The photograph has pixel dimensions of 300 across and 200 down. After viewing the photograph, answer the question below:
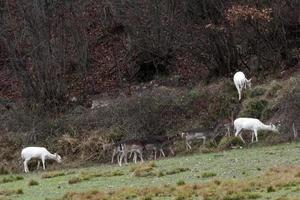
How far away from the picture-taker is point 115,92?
4297 centimetres

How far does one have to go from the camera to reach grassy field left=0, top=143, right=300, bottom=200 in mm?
16906

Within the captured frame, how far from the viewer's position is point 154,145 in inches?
1245

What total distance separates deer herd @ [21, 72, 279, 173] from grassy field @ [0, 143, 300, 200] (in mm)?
1709

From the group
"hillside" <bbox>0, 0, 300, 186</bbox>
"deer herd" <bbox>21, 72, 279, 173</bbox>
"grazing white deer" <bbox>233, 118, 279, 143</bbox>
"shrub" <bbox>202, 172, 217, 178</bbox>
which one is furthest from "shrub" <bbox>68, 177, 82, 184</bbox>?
"grazing white deer" <bbox>233, 118, 279, 143</bbox>

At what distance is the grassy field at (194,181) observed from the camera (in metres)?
16.9

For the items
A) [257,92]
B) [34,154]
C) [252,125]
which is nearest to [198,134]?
[252,125]

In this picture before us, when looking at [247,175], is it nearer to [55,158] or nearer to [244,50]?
[55,158]

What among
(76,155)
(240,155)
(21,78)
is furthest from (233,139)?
(21,78)

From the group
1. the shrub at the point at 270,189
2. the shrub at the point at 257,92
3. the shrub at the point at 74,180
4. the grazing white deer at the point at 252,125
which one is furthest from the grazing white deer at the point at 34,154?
the shrub at the point at 270,189

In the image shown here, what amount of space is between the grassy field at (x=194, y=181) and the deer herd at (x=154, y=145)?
5.61 ft

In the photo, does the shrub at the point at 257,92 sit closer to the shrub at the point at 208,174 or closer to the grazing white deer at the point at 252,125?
the grazing white deer at the point at 252,125

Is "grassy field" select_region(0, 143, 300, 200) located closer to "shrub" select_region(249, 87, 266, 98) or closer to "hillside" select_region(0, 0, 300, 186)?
"hillside" select_region(0, 0, 300, 186)

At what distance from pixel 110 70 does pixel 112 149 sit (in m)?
13.4

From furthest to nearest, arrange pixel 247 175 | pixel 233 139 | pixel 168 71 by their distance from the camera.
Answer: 1. pixel 168 71
2. pixel 233 139
3. pixel 247 175
